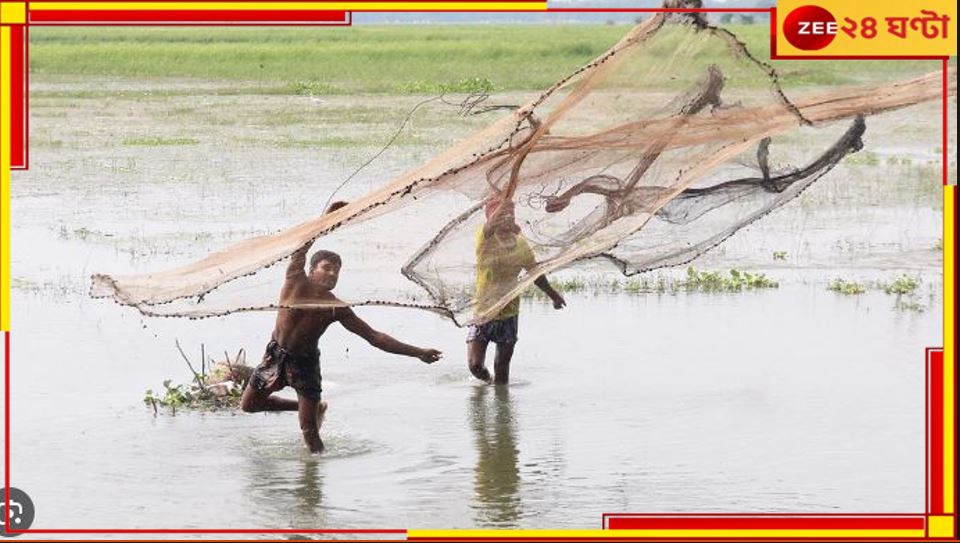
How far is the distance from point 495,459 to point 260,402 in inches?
39.3

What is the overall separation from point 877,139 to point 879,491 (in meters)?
12.7

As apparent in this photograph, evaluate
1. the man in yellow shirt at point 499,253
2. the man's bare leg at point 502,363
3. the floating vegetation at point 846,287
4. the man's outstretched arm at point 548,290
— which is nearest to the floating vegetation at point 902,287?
the floating vegetation at point 846,287

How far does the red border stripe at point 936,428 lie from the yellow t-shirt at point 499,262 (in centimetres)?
198

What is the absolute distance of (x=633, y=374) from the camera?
1062cm

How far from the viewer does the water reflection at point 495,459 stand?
7969mm

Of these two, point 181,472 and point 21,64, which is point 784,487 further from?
point 21,64

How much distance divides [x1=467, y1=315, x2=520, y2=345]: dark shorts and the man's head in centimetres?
179

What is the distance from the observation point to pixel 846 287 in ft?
42.2

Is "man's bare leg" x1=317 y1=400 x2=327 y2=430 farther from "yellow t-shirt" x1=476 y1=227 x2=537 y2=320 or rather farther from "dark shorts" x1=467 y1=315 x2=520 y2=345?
"dark shorts" x1=467 y1=315 x2=520 y2=345

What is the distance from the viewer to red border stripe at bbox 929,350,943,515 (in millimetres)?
6988

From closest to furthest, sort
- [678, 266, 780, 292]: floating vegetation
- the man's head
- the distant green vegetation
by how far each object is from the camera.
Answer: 1. the man's head
2. [678, 266, 780, 292]: floating vegetation
3. the distant green vegetation

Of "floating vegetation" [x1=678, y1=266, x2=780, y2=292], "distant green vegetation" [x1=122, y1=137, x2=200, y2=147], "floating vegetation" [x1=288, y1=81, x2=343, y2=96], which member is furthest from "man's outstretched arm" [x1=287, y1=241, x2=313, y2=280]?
"floating vegetation" [x1=288, y1=81, x2=343, y2=96]

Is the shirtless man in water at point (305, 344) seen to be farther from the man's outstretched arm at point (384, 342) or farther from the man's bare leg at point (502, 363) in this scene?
the man's bare leg at point (502, 363)

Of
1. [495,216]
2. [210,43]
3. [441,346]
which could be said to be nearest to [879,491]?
[495,216]
